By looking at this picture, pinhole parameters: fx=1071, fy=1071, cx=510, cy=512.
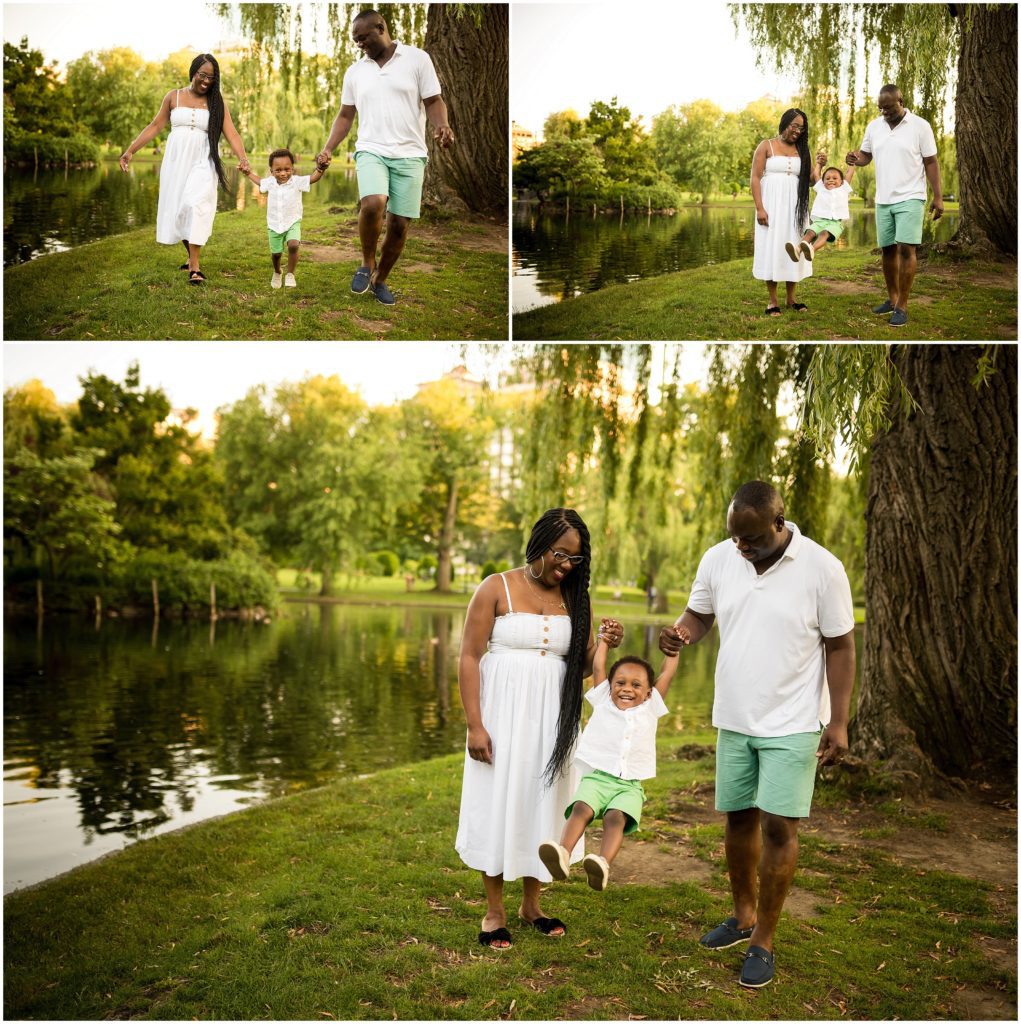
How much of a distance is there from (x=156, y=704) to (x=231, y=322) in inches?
339

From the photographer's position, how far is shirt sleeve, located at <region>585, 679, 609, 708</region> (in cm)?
455

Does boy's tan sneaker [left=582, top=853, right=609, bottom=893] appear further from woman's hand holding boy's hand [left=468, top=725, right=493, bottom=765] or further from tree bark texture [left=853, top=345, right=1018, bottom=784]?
tree bark texture [left=853, top=345, right=1018, bottom=784]

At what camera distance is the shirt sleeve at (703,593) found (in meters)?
4.66

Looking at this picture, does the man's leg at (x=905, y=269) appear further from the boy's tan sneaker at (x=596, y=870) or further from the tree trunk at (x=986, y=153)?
the boy's tan sneaker at (x=596, y=870)

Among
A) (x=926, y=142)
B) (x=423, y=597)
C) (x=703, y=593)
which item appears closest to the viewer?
(x=703, y=593)

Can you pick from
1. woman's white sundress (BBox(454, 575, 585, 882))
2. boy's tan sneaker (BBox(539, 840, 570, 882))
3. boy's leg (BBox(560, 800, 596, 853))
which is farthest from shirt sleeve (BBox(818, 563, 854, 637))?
boy's tan sneaker (BBox(539, 840, 570, 882))

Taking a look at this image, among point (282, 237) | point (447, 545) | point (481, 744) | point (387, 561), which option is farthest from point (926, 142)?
point (387, 561)

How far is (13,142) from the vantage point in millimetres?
7621

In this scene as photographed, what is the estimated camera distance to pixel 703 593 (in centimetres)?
468

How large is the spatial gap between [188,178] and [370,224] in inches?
48.1

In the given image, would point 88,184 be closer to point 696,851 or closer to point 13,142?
point 13,142

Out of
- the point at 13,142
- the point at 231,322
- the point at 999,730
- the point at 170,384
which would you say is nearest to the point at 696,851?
the point at 999,730

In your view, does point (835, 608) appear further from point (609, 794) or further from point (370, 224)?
point (370, 224)

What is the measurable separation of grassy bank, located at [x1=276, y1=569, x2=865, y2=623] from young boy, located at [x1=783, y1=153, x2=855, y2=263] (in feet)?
70.9
